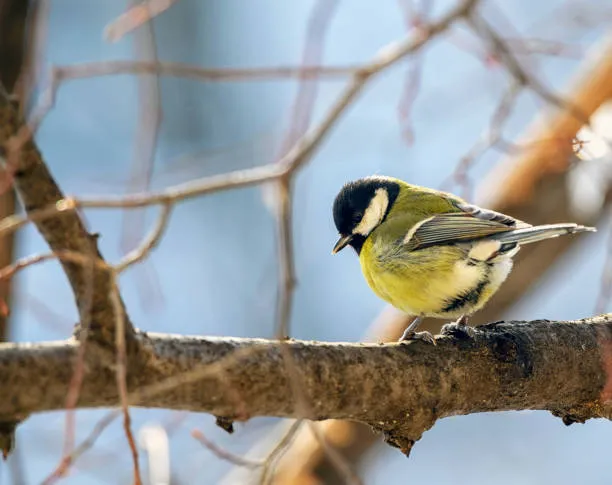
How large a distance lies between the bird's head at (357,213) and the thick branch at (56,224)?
5.44 ft

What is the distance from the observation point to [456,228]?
2.87 meters

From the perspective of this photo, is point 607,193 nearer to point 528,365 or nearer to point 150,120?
point 528,365

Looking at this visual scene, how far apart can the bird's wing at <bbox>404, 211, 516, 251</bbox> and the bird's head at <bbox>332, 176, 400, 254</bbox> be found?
25cm

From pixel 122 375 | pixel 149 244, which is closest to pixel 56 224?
pixel 149 244

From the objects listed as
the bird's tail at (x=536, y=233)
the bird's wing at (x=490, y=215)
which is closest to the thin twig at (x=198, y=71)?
the bird's tail at (x=536, y=233)

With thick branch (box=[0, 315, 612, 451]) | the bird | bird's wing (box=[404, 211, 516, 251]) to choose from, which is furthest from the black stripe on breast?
thick branch (box=[0, 315, 612, 451])

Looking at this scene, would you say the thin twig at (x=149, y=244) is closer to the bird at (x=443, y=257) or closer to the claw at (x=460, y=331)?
the claw at (x=460, y=331)

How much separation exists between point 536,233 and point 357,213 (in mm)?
774

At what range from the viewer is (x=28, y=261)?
1374 millimetres

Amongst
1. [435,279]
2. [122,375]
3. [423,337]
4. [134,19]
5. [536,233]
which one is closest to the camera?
[122,375]

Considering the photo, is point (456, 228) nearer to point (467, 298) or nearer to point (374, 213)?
point (467, 298)

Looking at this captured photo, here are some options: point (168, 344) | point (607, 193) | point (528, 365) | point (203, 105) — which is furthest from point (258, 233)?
point (168, 344)

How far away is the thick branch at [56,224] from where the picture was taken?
Result: 4.77 feet

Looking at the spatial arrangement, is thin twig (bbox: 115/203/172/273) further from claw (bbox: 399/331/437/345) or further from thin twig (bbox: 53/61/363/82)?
claw (bbox: 399/331/437/345)
